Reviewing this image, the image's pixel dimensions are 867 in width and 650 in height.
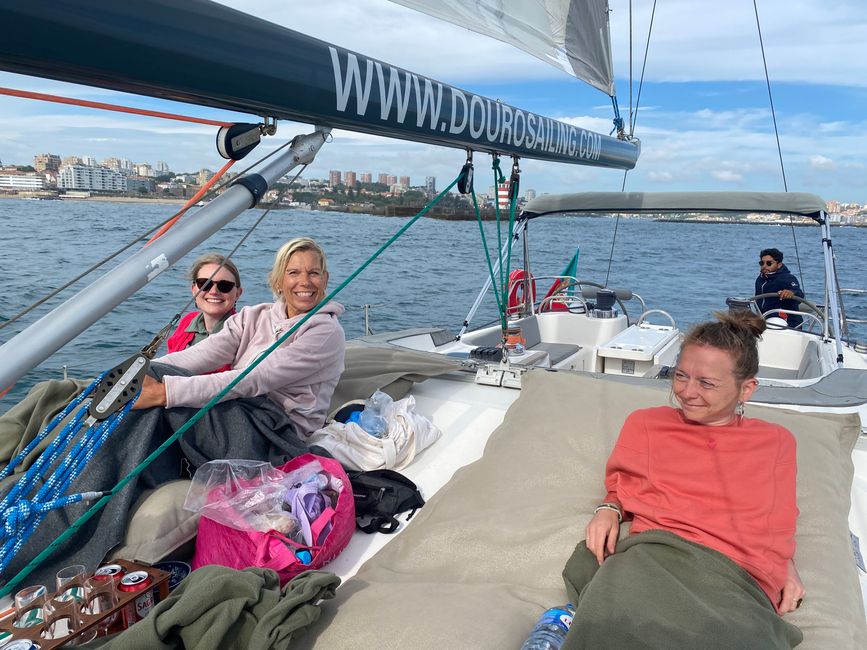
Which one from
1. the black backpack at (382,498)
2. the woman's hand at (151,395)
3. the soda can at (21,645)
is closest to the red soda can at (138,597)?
the soda can at (21,645)

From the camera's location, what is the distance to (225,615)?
1.51 m

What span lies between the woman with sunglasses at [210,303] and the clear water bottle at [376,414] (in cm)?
82

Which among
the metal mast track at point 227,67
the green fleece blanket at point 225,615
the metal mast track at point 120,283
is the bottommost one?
the green fleece blanket at point 225,615

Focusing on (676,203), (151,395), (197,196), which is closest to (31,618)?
(151,395)

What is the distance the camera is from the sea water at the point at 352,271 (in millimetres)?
9859

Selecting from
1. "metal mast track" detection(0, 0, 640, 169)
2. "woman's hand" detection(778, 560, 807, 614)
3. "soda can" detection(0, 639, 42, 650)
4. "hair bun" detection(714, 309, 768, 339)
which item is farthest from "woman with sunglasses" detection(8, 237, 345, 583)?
"woman's hand" detection(778, 560, 807, 614)

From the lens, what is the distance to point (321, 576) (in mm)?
1703

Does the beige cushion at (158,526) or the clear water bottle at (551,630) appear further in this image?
the beige cushion at (158,526)

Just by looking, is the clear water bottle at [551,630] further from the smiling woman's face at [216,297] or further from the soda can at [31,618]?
the smiling woman's face at [216,297]

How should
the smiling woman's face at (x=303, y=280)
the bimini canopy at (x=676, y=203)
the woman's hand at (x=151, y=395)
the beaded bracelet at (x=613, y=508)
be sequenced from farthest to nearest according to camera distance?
the bimini canopy at (x=676, y=203)
the smiling woman's face at (x=303, y=280)
the woman's hand at (x=151, y=395)
the beaded bracelet at (x=613, y=508)

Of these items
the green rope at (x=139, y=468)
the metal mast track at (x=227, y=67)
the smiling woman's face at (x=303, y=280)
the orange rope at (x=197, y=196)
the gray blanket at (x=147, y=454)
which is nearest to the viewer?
the metal mast track at (x=227, y=67)

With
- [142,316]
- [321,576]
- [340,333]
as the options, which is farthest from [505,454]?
[142,316]

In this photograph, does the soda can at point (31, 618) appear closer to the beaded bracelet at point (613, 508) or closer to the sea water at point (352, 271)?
the sea water at point (352, 271)

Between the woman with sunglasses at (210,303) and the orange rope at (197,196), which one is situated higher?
the orange rope at (197,196)
